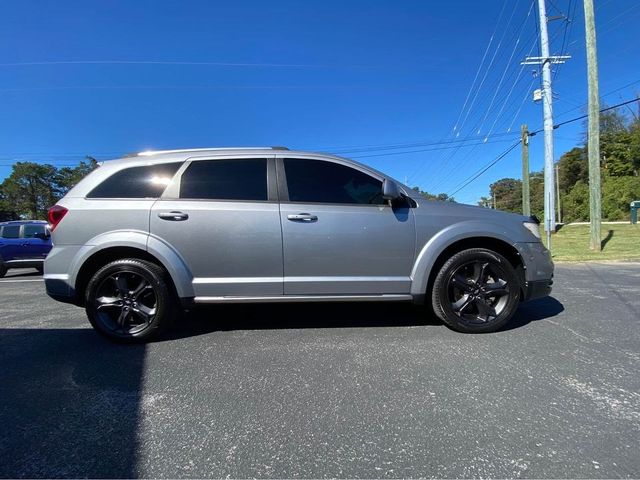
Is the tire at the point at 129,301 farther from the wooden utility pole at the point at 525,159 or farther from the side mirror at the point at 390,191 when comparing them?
the wooden utility pole at the point at 525,159

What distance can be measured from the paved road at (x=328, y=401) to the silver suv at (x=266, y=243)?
1.40ft

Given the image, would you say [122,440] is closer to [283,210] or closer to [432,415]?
[432,415]

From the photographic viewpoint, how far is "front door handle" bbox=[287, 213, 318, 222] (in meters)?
3.63

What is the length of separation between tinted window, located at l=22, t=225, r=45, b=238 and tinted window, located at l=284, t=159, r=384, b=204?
1174 centimetres

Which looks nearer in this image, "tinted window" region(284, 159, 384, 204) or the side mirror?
the side mirror

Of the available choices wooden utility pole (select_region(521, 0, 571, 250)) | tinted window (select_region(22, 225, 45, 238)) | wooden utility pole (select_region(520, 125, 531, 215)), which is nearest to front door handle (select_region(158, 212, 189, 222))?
tinted window (select_region(22, 225, 45, 238))

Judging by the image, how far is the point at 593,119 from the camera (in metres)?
12.7

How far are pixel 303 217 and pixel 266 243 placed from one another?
443mm

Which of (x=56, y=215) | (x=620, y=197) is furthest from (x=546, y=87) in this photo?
(x=620, y=197)

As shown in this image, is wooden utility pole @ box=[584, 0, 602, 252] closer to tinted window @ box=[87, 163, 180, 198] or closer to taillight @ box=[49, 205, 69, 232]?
tinted window @ box=[87, 163, 180, 198]

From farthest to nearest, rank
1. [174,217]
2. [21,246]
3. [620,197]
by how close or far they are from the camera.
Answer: [620,197] < [21,246] < [174,217]

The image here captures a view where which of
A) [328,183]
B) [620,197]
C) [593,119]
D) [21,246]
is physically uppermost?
[593,119]

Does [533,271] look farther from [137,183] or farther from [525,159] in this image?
[525,159]

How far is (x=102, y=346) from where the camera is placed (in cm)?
364
